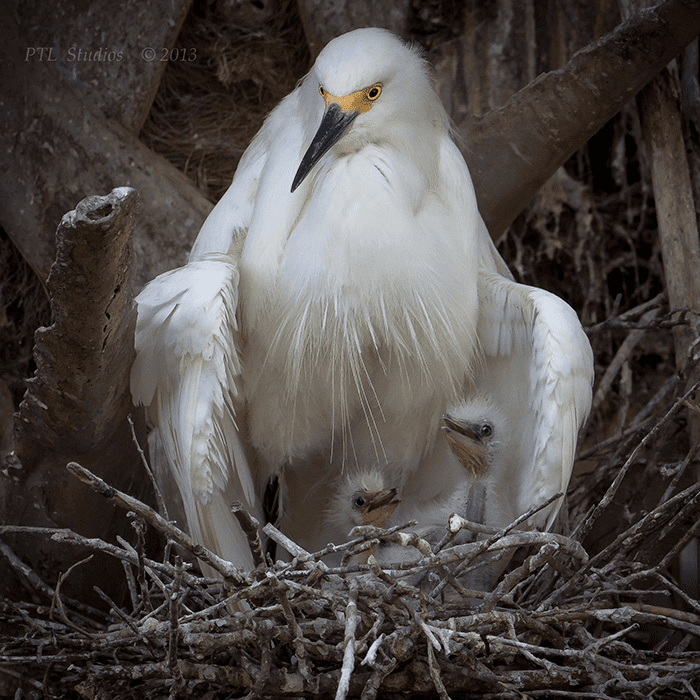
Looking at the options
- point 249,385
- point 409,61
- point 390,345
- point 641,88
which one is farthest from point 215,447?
point 641,88

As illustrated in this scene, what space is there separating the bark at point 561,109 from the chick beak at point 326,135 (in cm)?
55

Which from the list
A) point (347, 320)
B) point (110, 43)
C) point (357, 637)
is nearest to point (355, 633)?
point (357, 637)

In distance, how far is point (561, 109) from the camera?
2.10 metres

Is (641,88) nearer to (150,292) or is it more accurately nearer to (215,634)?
(150,292)

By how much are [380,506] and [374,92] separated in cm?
75

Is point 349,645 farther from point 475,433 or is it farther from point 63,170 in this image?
point 63,170

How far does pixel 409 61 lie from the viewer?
1799 mm

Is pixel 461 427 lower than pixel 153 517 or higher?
lower

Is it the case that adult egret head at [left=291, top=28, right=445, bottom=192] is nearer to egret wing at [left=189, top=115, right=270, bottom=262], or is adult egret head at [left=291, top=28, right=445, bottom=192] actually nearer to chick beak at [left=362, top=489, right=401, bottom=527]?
egret wing at [left=189, top=115, right=270, bottom=262]

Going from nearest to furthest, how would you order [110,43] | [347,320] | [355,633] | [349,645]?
[349,645], [355,633], [347,320], [110,43]

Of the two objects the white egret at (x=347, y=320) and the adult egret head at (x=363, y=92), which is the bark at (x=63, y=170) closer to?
the white egret at (x=347, y=320)

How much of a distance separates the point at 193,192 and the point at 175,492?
0.81 meters

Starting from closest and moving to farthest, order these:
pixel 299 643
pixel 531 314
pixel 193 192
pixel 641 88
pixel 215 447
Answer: pixel 299 643, pixel 215 447, pixel 531 314, pixel 641 88, pixel 193 192

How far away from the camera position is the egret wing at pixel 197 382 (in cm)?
153
